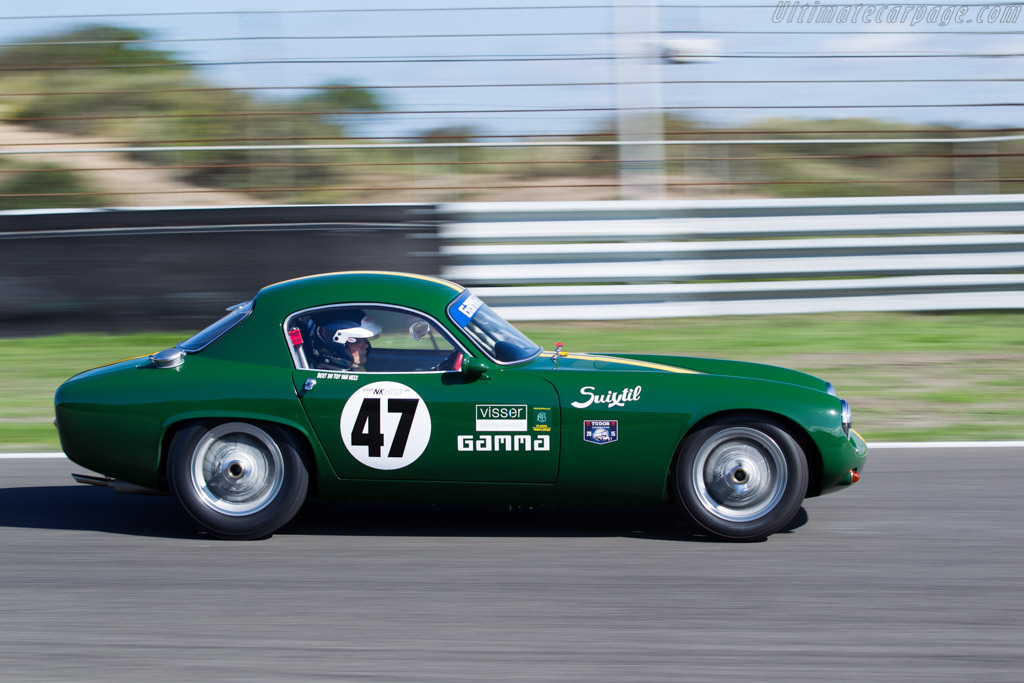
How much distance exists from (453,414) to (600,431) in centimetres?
67

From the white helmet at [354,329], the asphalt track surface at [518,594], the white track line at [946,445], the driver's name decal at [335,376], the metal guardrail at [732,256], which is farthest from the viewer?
the metal guardrail at [732,256]

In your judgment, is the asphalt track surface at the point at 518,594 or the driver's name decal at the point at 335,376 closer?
the asphalt track surface at the point at 518,594

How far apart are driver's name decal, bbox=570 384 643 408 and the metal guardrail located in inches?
209

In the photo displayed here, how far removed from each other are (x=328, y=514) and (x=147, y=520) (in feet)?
3.02

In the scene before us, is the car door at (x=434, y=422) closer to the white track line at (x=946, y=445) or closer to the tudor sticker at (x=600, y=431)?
the tudor sticker at (x=600, y=431)

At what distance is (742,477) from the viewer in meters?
4.73

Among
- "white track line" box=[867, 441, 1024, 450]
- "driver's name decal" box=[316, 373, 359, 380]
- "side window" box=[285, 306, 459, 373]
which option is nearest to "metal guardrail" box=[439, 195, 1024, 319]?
"white track line" box=[867, 441, 1024, 450]

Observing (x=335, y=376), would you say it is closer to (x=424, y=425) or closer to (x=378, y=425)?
(x=378, y=425)

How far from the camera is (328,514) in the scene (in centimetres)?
529

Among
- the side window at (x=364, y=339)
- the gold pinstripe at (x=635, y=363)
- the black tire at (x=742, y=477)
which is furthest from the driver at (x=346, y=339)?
the black tire at (x=742, y=477)

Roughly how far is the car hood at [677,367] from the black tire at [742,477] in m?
0.33

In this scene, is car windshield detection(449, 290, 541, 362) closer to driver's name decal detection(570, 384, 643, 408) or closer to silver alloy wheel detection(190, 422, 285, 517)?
driver's name decal detection(570, 384, 643, 408)

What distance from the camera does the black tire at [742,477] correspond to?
4.69 m

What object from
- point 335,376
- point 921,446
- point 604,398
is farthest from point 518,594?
point 921,446
